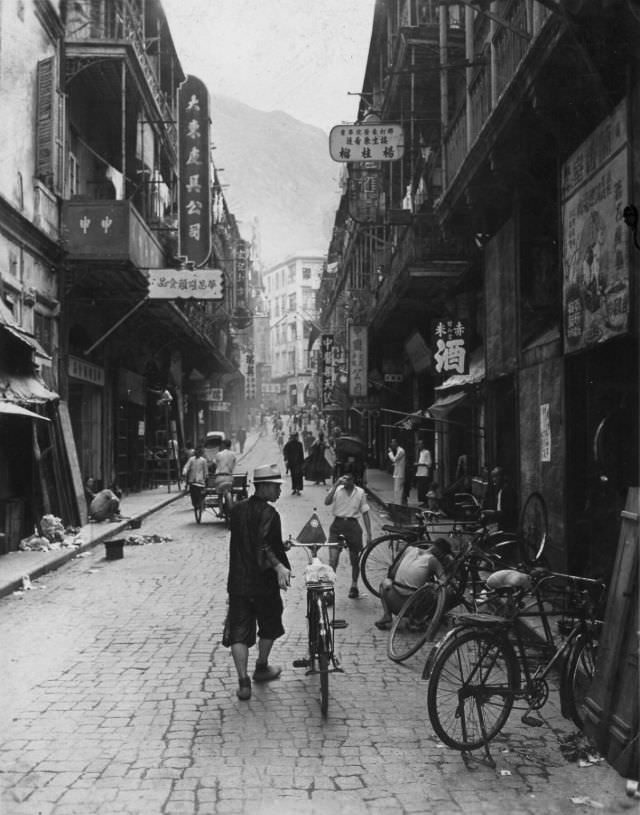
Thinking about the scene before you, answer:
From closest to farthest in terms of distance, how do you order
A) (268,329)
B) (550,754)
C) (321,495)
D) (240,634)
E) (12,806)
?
(12,806) < (550,754) < (240,634) < (321,495) < (268,329)

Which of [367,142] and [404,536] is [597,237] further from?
[367,142]

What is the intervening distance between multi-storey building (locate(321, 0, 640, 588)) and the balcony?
5.76 m

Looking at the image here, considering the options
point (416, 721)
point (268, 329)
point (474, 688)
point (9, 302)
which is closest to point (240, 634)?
point (416, 721)

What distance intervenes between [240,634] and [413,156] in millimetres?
15673

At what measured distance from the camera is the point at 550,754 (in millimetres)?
4980

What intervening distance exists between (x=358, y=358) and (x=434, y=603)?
24997 millimetres

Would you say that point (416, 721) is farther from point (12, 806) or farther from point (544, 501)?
point (544, 501)

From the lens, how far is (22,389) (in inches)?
494

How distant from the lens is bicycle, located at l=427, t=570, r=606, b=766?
4.96 m

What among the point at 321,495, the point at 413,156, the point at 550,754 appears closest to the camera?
the point at 550,754

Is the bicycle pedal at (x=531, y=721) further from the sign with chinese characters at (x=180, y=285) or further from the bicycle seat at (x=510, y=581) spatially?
the sign with chinese characters at (x=180, y=285)

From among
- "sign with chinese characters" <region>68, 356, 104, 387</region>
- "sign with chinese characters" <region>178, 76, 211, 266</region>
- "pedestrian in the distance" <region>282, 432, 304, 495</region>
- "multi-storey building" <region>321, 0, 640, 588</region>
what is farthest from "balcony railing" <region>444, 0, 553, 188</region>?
"pedestrian in the distance" <region>282, 432, 304, 495</region>

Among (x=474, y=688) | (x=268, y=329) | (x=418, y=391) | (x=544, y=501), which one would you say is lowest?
(x=474, y=688)

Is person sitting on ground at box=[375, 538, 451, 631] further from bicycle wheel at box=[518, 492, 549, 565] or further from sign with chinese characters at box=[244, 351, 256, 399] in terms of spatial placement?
sign with chinese characters at box=[244, 351, 256, 399]
